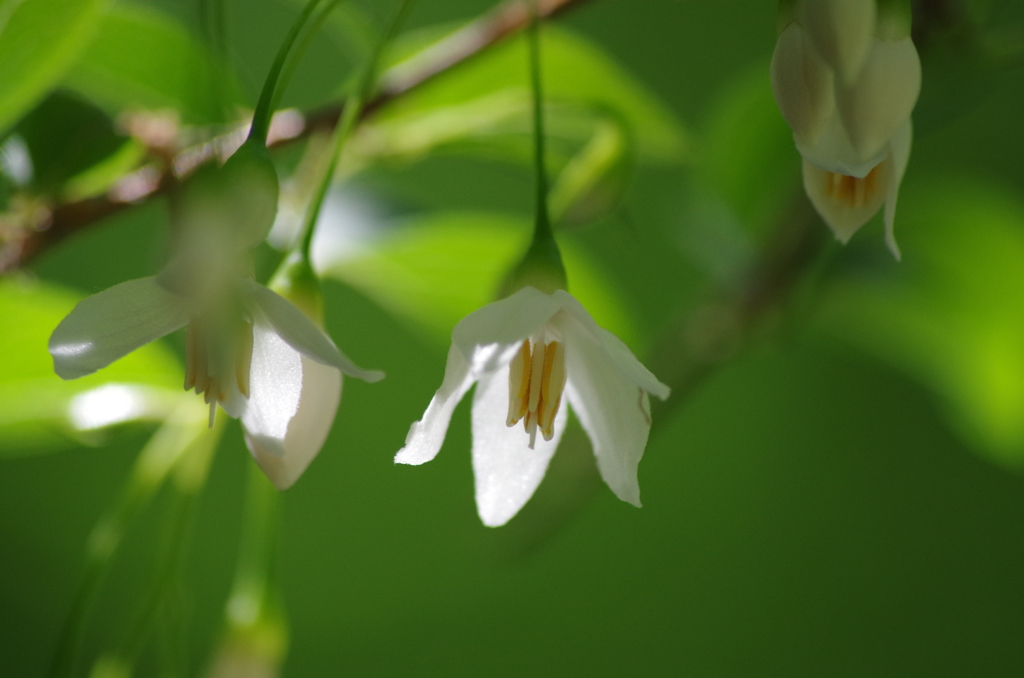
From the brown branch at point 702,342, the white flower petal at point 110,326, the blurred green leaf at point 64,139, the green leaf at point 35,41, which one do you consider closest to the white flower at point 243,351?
the white flower petal at point 110,326

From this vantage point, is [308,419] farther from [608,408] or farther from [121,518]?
[121,518]

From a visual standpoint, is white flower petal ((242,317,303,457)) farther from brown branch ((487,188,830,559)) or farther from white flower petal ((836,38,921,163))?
brown branch ((487,188,830,559))

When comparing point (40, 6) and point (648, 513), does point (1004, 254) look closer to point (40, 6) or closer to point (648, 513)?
point (40, 6)

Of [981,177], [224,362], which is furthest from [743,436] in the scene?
[224,362]

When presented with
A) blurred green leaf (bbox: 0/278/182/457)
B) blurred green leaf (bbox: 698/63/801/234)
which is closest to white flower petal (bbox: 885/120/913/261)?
blurred green leaf (bbox: 0/278/182/457)

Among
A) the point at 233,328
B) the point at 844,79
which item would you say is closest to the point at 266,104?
the point at 233,328

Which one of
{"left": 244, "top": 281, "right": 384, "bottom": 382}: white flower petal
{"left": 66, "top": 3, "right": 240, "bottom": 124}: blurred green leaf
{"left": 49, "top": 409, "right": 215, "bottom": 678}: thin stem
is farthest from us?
{"left": 66, "top": 3, "right": 240, "bottom": 124}: blurred green leaf
